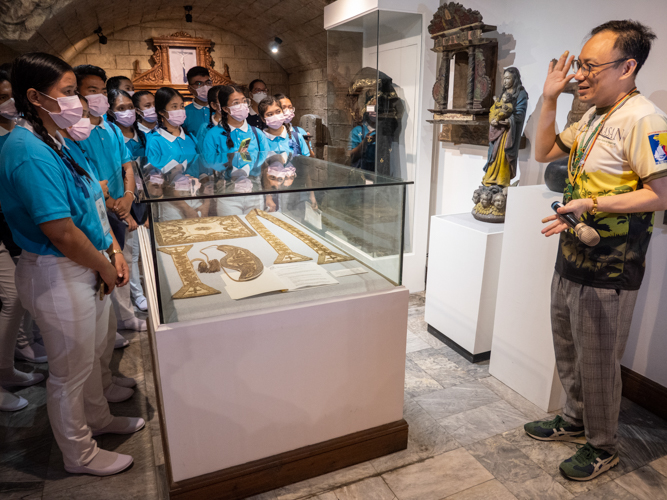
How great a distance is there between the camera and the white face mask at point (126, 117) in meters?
3.69

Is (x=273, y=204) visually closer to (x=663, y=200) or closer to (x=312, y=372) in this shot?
(x=312, y=372)

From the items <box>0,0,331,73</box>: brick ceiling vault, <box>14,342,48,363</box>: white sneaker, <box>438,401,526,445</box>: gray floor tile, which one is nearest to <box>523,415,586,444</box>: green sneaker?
<box>438,401,526,445</box>: gray floor tile

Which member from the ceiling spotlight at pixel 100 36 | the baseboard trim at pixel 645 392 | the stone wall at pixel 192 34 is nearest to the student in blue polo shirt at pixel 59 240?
the baseboard trim at pixel 645 392

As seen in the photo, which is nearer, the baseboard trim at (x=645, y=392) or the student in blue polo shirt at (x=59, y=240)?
the student in blue polo shirt at (x=59, y=240)

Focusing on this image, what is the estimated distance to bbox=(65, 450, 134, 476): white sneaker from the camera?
2.13 meters

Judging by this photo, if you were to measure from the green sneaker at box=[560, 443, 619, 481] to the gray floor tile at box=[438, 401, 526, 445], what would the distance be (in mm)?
379

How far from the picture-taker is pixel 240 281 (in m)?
1.86

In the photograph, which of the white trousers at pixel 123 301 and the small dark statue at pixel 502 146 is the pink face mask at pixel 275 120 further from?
the small dark statue at pixel 502 146

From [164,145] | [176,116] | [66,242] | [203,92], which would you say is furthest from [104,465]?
[203,92]

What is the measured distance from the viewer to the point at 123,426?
2453 mm

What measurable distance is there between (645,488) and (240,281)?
1.96 m

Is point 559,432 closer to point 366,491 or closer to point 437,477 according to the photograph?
point 437,477

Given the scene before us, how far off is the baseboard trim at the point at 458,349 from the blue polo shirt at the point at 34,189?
2.49 meters

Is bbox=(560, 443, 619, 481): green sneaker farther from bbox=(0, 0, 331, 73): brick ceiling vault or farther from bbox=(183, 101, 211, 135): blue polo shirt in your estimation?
bbox=(0, 0, 331, 73): brick ceiling vault
